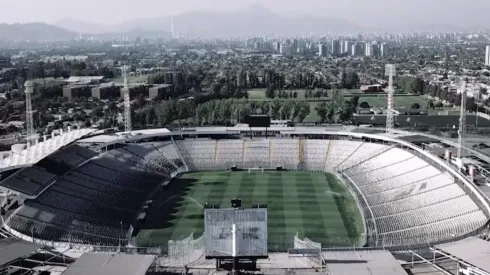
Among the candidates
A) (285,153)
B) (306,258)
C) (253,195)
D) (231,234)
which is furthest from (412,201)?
(285,153)

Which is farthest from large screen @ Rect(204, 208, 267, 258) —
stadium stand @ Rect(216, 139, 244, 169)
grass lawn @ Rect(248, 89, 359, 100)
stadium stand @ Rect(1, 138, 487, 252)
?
grass lawn @ Rect(248, 89, 359, 100)

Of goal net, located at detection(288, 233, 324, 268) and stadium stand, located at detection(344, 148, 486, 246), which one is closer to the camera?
goal net, located at detection(288, 233, 324, 268)

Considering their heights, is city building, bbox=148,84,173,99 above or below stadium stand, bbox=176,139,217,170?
above

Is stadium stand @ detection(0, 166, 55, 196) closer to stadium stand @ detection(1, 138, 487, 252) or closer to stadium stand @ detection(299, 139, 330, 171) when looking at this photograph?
stadium stand @ detection(1, 138, 487, 252)

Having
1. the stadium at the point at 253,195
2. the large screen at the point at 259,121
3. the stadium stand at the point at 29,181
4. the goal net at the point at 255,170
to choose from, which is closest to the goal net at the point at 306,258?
the stadium at the point at 253,195

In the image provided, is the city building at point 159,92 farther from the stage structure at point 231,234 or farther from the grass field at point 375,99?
the stage structure at point 231,234

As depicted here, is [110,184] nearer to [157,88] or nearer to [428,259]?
[428,259]

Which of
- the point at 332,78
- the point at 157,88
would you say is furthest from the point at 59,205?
the point at 332,78
